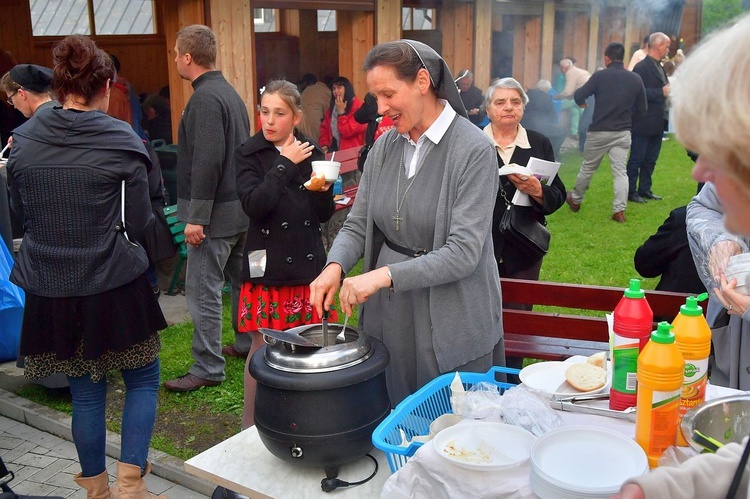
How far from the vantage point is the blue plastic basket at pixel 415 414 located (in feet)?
7.06

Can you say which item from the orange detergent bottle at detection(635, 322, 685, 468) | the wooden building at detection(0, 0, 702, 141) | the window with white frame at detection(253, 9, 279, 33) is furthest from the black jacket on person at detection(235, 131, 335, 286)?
the window with white frame at detection(253, 9, 279, 33)

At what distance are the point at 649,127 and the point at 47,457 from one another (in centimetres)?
894

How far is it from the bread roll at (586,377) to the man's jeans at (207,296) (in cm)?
281

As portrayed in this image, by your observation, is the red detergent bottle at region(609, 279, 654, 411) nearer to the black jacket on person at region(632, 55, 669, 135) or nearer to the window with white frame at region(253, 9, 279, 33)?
the black jacket on person at region(632, 55, 669, 135)

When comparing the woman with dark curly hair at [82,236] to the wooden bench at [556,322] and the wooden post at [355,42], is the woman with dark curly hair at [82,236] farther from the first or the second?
the wooden post at [355,42]

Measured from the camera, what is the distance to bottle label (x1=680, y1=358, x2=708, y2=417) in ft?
6.57

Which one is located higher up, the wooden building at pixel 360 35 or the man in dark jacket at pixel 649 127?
the wooden building at pixel 360 35

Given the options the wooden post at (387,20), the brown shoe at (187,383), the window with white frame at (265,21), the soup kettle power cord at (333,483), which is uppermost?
the window with white frame at (265,21)

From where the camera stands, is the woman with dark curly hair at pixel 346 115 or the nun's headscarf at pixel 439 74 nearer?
the nun's headscarf at pixel 439 74

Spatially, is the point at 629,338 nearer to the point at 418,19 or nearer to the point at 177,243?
the point at 177,243

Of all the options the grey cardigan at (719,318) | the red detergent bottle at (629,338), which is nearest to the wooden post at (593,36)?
the grey cardigan at (719,318)

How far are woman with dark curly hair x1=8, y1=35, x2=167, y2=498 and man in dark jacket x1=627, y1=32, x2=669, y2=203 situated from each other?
871 centimetres

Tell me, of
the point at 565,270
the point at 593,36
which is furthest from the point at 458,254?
the point at 593,36

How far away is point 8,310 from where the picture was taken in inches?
192
